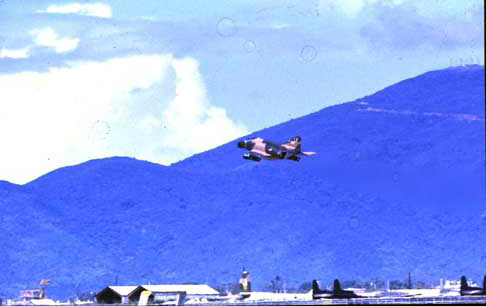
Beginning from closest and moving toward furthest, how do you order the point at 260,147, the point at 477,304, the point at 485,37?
the point at 485,37, the point at 260,147, the point at 477,304

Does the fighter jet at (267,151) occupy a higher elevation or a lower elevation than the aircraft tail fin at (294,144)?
lower

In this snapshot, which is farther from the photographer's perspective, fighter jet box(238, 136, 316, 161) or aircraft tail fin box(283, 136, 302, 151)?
aircraft tail fin box(283, 136, 302, 151)

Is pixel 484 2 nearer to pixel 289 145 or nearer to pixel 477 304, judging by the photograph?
pixel 289 145

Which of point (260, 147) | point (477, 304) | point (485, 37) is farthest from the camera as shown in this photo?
point (477, 304)

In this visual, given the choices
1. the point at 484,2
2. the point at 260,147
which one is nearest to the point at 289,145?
the point at 260,147

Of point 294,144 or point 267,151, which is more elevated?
point 294,144

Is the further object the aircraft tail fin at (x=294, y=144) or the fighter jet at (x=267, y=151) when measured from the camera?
the aircraft tail fin at (x=294, y=144)

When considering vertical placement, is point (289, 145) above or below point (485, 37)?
above

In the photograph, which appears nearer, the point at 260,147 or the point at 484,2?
the point at 484,2

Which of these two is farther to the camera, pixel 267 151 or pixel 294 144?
pixel 294 144

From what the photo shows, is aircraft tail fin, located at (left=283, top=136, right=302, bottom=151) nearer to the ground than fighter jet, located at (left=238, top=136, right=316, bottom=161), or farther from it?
farther from it

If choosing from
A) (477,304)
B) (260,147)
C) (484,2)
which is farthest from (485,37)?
(477,304)
